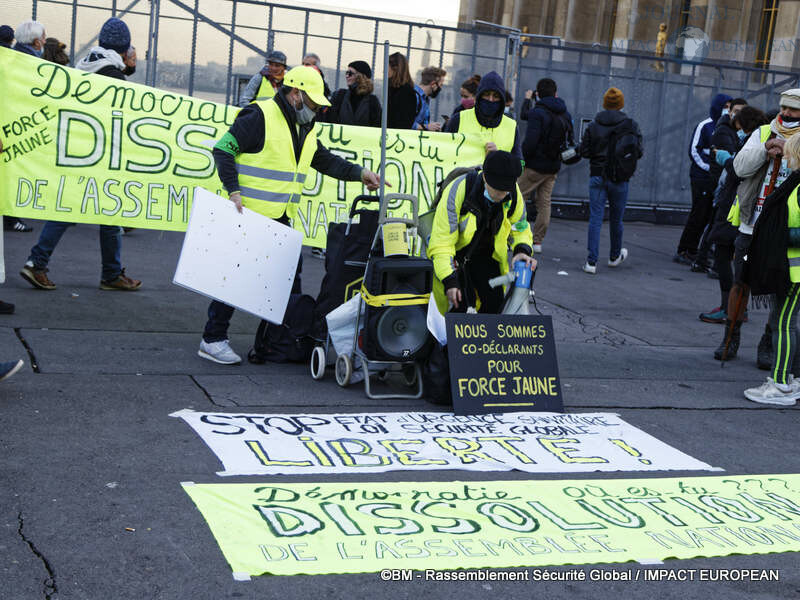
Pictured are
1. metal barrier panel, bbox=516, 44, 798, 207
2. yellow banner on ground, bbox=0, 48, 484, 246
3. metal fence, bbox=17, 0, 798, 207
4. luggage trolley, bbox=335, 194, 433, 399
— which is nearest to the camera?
luggage trolley, bbox=335, 194, 433, 399

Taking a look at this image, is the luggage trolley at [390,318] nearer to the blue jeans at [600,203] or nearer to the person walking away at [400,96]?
the person walking away at [400,96]

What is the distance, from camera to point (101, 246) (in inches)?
330

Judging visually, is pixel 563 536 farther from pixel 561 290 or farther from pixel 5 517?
pixel 561 290

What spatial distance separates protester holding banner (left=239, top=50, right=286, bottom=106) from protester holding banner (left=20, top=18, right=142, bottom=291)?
168cm

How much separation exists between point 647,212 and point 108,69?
1099 cm

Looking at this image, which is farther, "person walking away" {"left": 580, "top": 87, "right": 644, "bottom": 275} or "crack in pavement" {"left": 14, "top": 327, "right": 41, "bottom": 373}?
"person walking away" {"left": 580, "top": 87, "right": 644, "bottom": 275}

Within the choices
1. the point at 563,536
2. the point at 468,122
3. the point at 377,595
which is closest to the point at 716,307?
the point at 468,122

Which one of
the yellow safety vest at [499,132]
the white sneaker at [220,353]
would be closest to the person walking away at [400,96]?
the yellow safety vest at [499,132]

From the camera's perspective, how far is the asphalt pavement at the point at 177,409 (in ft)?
12.2

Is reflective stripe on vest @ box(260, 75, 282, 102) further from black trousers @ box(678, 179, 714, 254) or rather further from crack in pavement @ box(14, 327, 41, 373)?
black trousers @ box(678, 179, 714, 254)

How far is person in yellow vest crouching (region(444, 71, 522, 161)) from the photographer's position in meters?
9.05

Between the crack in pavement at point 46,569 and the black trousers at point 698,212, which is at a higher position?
the black trousers at point 698,212

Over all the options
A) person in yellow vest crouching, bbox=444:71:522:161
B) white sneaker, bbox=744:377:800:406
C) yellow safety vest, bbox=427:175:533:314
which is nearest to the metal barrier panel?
person in yellow vest crouching, bbox=444:71:522:161

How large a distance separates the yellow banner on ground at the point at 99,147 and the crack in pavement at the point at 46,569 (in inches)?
185
